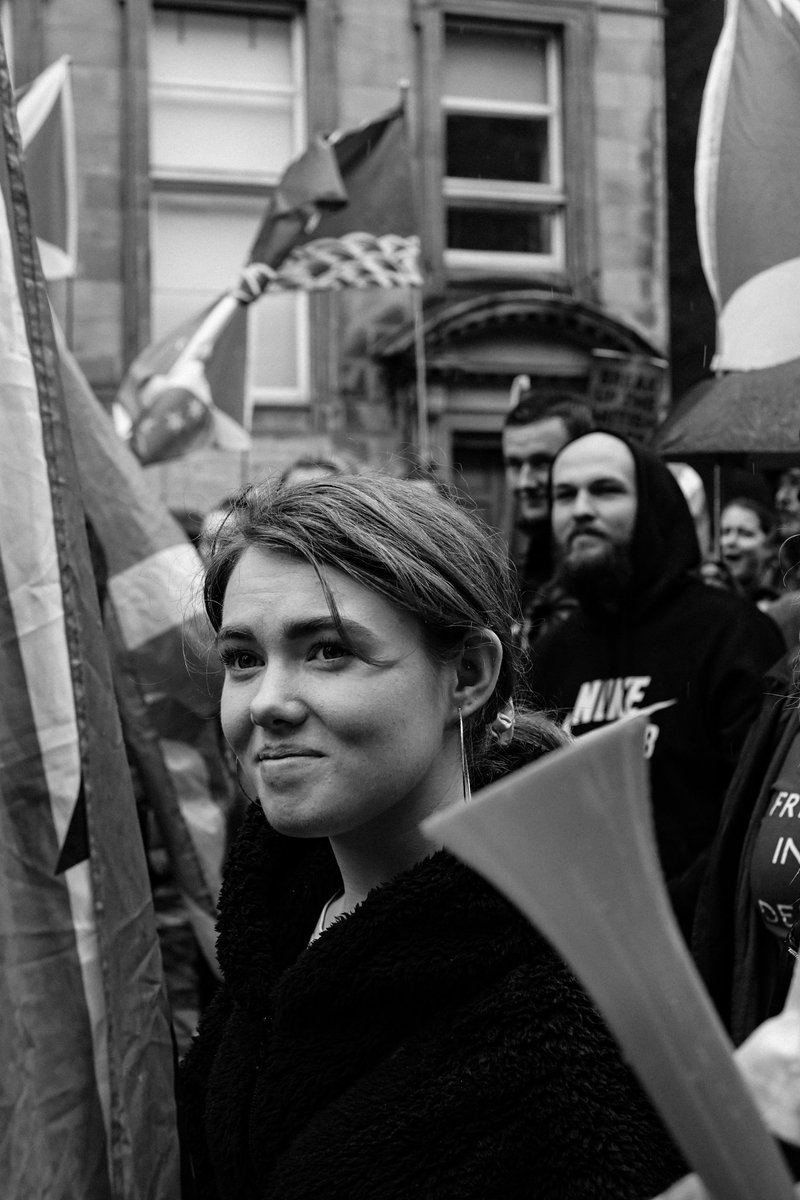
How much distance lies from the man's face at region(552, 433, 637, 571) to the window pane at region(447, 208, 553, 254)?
888 centimetres

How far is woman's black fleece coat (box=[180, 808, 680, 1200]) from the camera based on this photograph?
1378 millimetres

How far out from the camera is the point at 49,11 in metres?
11.4

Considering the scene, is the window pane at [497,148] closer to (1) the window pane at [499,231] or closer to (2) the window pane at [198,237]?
(1) the window pane at [499,231]

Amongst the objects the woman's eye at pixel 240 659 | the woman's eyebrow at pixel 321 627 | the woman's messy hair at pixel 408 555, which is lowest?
the woman's eye at pixel 240 659

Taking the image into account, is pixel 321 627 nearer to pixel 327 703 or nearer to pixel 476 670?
pixel 327 703

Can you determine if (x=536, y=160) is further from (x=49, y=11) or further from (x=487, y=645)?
(x=487, y=645)

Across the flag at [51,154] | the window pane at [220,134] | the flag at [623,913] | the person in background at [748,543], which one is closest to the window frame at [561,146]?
the window pane at [220,134]

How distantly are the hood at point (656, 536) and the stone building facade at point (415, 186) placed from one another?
7.43 meters

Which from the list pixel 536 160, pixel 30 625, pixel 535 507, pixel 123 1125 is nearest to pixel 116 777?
pixel 30 625

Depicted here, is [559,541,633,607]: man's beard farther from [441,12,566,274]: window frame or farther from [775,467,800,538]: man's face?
[441,12,566,274]: window frame

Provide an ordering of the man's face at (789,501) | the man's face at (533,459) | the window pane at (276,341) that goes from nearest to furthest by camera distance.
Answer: the man's face at (533,459), the man's face at (789,501), the window pane at (276,341)

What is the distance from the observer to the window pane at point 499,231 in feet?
40.8

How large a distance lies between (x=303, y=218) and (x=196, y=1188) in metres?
6.63

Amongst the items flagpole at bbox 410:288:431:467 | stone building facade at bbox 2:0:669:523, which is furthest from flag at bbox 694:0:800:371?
stone building facade at bbox 2:0:669:523
